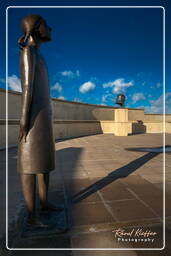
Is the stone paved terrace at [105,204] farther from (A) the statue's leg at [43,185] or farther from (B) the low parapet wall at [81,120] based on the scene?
(B) the low parapet wall at [81,120]

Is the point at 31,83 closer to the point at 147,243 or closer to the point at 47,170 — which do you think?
the point at 47,170

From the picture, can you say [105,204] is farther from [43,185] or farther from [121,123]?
[121,123]

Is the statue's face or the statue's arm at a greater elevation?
the statue's face

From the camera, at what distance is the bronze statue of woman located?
226cm

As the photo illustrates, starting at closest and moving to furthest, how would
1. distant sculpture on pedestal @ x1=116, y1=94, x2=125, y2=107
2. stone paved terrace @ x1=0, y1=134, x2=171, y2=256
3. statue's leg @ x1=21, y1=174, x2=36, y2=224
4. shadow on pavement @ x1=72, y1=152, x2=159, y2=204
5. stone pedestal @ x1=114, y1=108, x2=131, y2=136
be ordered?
stone paved terrace @ x1=0, y1=134, x2=171, y2=256
statue's leg @ x1=21, y1=174, x2=36, y2=224
shadow on pavement @ x1=72, y1=152, x2=159, y2=204
stone pedestal @ x1=114, y1=108, x2=131, y2=136
distant sculpture on pedestal @ x1=116, y1=94, x2=125, y2=107

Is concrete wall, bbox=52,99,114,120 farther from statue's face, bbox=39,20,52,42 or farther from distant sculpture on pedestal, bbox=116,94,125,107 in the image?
statue's face, bbox=39,20,52,42

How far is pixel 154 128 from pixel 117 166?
68.0 feet

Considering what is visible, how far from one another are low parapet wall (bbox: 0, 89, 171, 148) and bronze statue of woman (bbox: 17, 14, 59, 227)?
8.44m

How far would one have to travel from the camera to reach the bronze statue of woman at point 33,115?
88.8 inches

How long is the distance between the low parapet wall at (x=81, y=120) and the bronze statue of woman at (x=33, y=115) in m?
8.44

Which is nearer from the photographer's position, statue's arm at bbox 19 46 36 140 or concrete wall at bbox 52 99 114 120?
statue's arm at bbox 19 46 36 140

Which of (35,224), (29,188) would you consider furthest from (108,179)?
(29,188)

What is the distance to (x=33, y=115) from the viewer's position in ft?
7.63

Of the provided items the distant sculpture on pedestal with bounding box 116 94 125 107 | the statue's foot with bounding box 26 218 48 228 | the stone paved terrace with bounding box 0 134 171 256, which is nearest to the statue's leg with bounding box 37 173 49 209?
the statue's foot with bounding box 26 218 48 228
